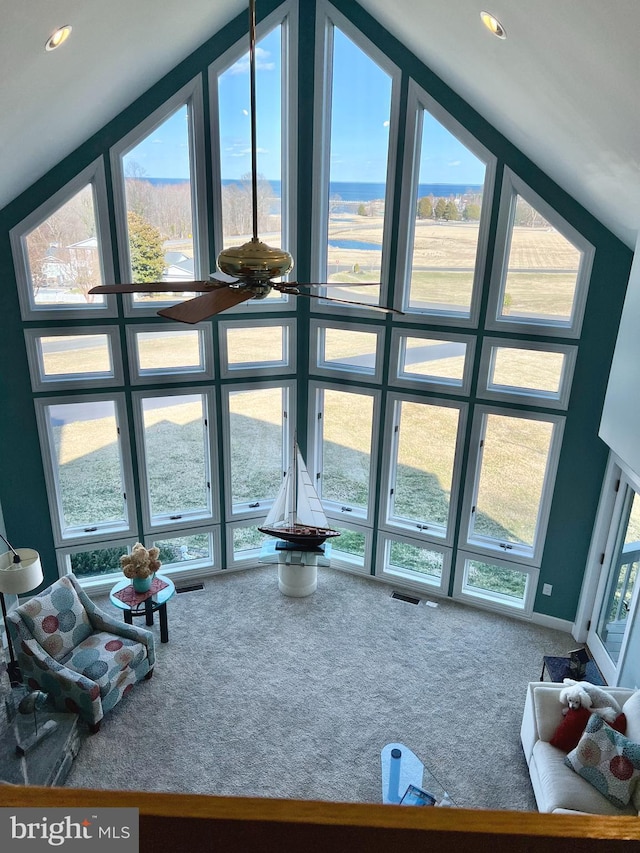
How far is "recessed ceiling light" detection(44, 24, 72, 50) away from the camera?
11.4ft

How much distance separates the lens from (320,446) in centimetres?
769

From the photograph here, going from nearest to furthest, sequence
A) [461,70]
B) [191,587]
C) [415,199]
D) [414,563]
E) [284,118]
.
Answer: [461,70] → [415,199] → [284,118] → [191,587] → [414,563]

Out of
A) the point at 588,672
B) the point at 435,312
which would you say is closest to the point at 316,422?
the point at 435,312

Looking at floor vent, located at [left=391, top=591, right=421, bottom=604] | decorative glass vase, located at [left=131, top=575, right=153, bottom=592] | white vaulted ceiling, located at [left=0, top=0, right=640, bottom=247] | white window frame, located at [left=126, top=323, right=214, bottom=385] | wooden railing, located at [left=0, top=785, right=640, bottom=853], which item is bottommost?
floor vent, located at [left=391, top=591, right=421, bottom=604]

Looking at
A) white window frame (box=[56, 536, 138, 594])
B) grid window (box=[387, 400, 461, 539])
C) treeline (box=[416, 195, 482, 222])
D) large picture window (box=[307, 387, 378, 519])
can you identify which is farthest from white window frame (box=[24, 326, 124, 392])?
treeline (box=[416, 195, 482, 222])

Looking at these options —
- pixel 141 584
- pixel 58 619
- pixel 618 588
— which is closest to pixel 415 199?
pixel 618 588

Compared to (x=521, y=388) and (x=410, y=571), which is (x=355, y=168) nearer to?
(x=521, y=388)

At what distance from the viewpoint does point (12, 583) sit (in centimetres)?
539

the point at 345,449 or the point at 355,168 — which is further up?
the point at 355,168

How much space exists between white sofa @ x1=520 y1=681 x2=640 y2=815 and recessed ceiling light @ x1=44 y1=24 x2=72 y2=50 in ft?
18.7

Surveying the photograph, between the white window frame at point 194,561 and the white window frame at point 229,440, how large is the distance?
0.33 meters

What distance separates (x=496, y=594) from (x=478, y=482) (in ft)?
4.61

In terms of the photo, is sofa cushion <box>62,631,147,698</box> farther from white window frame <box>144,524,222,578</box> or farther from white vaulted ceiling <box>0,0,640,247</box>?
white vaulted ceiling <box>0,0,640,247</box>

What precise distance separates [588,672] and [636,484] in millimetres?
1841
